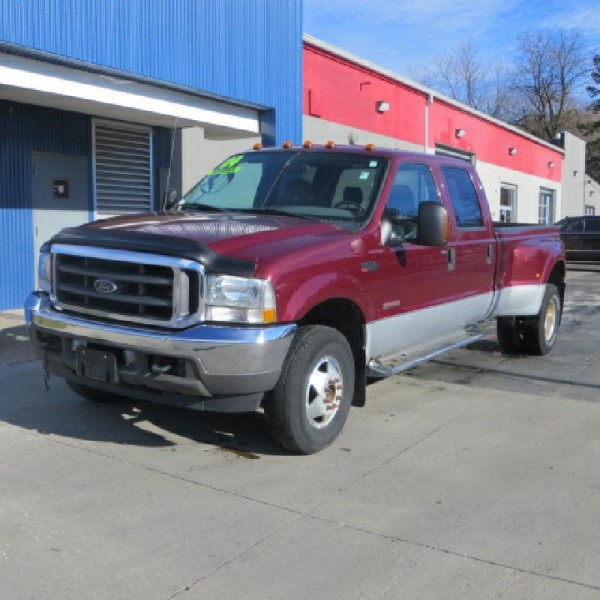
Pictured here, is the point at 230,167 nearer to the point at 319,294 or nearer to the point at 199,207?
the point at 199,207

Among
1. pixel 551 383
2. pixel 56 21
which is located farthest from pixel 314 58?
pixel 551 383

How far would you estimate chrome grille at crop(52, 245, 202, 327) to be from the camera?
13.3 feet

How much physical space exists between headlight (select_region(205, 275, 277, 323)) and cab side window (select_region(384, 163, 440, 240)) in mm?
1575

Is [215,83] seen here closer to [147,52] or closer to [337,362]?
[147,52]

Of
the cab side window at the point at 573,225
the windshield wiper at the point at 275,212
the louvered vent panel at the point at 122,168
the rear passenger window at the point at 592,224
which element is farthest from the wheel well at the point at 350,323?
the cab side window at the point at 573,225

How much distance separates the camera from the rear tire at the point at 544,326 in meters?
7.78

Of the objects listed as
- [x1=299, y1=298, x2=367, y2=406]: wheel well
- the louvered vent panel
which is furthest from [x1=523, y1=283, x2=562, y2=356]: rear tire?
the louvered vent panel

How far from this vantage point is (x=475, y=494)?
410cm

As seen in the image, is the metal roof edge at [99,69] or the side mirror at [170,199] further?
the metal roof edge at [99,69]

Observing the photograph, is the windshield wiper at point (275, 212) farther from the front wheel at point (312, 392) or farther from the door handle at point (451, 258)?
the door handle at point (451, 258)

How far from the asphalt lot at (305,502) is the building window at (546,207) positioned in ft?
101

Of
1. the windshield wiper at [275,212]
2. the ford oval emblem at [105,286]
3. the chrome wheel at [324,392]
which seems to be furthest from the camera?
the windshield wiper at [275,212]

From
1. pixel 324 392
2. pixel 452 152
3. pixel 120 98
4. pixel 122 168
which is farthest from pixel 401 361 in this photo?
pixel 452 152

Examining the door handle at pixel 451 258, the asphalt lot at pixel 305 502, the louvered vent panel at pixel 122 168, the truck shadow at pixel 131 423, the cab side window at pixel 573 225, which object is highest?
the louvered vent panel at pixel 122 168
